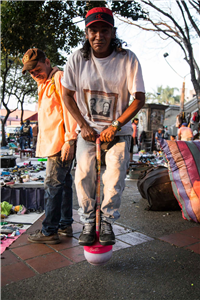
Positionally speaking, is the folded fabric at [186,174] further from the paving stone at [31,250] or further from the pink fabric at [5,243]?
the pink fabric at [5,243]

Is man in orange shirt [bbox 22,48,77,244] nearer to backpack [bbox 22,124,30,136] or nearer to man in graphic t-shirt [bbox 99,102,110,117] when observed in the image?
man in graphic t-shirt [bbox 99,102,110,117]

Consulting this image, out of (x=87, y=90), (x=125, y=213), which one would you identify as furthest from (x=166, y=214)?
(x=87, y=90)

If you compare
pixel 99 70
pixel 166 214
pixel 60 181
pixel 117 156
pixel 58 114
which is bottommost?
pixel 166 214

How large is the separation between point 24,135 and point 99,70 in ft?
49.4

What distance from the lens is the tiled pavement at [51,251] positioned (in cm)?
254

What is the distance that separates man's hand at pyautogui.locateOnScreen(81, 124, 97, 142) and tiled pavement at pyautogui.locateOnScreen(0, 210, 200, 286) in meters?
1.24

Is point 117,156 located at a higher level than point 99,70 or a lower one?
lower

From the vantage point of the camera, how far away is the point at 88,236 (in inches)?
89.4

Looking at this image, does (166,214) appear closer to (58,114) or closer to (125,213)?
(125,213)

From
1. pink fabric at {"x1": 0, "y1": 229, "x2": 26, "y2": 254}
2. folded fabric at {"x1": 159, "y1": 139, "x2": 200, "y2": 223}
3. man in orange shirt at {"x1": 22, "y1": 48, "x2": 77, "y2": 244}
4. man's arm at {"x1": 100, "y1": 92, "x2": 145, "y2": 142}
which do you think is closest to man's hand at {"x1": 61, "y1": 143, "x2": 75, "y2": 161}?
man in orange shirt at {"x1": 22, "y1": 48, "x2": 77, "y2": 244}

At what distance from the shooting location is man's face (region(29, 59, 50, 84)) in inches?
127

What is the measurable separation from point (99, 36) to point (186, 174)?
2672 millimetres

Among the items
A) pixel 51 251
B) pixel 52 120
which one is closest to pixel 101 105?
pixel 52 120

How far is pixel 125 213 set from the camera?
179 inches
